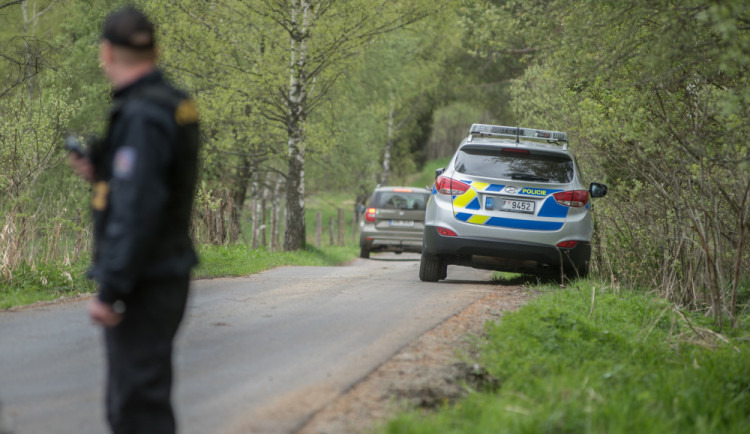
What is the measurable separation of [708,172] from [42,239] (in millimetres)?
8262

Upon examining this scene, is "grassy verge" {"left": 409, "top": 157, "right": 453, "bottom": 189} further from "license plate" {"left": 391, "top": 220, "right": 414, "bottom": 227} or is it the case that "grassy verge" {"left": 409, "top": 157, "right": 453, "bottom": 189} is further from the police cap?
the police cap

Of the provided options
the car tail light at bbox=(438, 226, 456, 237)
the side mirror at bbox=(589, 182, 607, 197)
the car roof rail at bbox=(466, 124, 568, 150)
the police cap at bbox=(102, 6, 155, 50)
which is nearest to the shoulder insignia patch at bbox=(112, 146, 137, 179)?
the police cap at bbox=(102, 6, 155, 50)

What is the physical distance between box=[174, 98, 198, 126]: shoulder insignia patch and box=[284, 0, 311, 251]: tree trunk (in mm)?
16435

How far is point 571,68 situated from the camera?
10.7m

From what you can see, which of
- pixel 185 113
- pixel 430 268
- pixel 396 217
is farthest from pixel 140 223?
pixel 396 217

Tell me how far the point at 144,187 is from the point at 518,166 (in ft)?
29.2

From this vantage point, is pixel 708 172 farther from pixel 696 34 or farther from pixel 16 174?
pixel 16 174

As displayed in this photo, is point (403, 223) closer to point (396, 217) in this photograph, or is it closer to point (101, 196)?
point (396, 217)

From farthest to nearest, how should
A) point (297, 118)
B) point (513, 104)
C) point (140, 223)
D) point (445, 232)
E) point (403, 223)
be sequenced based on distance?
point (513, 104) → point (403, 223) → point (297, 118) → point (445, 232) → point (140, 223)

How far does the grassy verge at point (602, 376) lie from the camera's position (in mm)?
5004

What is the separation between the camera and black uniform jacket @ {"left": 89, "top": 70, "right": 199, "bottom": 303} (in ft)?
11.5

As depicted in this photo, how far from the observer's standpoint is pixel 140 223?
3504 mm

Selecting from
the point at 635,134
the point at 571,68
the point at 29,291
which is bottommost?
the point at 29,291

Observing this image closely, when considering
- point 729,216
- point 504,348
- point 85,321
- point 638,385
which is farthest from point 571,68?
point 85,321
